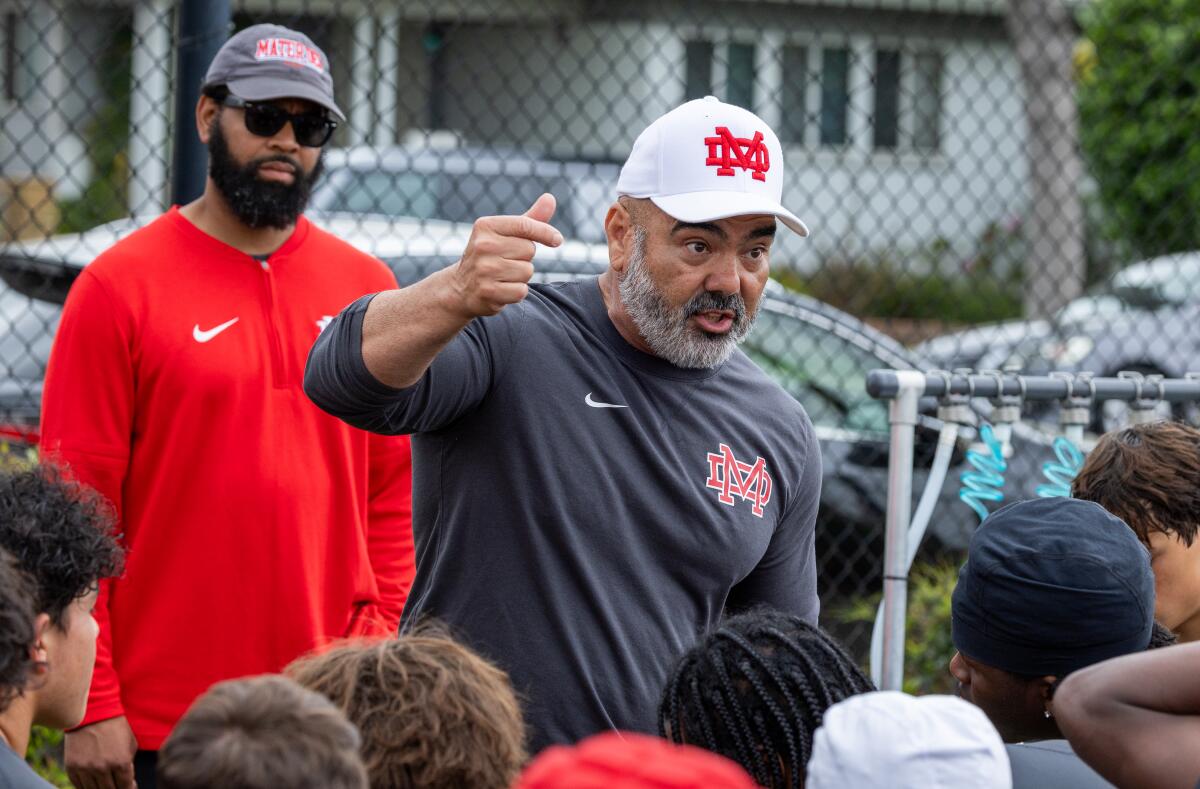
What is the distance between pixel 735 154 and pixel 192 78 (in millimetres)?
1844

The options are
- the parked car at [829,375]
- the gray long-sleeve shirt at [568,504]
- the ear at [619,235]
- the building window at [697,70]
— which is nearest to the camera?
the gray long-sleeve shirt at [568,504]

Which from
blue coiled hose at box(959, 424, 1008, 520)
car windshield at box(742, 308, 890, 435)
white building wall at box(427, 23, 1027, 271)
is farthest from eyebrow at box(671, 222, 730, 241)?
white building wall at box(427, 23, 1027, 271)

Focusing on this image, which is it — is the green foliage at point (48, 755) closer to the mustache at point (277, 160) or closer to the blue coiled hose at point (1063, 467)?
the mustache at point (277, 160)

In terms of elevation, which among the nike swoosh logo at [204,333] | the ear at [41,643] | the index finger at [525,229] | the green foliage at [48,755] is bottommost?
the green foliage at [48,755]

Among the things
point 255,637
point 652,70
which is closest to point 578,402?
point 255,637

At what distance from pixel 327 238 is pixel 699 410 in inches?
45.4

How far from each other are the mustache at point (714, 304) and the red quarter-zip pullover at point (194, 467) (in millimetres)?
932

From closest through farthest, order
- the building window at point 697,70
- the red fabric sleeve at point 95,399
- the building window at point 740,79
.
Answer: the red fabric sleeve at point 95,399 < the building window at point 697,70 < the building window at point 740,79

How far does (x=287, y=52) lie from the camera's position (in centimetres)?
354

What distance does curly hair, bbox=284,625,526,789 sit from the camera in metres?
1.95

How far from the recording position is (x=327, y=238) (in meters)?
3.53

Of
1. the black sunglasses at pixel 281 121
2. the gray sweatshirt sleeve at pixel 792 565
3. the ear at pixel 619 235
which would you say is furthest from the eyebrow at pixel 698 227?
→ the black sunglasses at pixel 281 121

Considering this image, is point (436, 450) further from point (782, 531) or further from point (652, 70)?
point (652, 70)

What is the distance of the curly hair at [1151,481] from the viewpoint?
2.96 metres
